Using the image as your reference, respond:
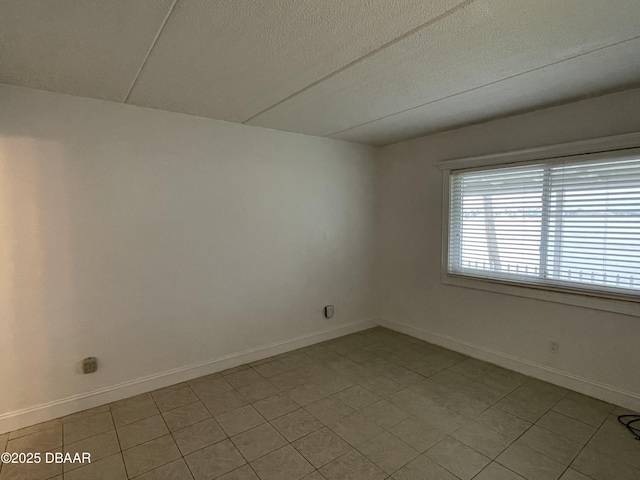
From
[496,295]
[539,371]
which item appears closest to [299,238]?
[496,295]

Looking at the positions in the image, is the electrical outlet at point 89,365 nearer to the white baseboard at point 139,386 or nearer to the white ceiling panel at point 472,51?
the white baseboard at point 139,386

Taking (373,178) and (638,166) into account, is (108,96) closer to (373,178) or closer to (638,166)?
(373,178)

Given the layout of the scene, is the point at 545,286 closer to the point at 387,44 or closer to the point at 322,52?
the point at 387,44

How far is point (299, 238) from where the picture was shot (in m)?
3.69

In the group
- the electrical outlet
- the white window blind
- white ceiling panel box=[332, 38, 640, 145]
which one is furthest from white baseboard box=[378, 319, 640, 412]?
the electrical outlet

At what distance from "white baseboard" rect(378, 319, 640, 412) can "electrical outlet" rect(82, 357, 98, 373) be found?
10.7ft

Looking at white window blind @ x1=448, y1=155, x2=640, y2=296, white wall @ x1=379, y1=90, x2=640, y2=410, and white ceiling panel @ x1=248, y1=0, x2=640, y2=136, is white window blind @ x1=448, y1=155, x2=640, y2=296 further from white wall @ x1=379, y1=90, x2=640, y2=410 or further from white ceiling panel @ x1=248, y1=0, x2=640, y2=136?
white ceiling panel @ x1=248, y1=0, x2=640, y2=136

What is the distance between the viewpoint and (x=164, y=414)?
2.46 m

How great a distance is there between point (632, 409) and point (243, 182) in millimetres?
3711

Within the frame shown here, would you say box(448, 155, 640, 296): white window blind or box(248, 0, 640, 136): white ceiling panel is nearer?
box(248, 0, 640, 136): white ceiling panel

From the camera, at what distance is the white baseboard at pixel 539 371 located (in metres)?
2.54

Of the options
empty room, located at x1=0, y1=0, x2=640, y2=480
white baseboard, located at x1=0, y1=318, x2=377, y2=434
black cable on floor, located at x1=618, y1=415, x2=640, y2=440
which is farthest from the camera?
white baseboard, located at x1=0, y1=318, x2=377, y2=434

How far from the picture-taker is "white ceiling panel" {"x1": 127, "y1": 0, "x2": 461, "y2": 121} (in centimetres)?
145

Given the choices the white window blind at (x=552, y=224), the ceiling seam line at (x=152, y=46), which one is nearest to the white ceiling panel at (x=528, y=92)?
the white window blind at (x=552, y=224)
